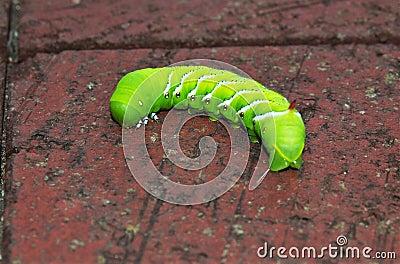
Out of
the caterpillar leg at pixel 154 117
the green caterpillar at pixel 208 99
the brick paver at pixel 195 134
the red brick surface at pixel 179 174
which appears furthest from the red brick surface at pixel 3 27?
the caterpillar leg at pixel 154 117

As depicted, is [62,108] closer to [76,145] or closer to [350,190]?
[76,145]

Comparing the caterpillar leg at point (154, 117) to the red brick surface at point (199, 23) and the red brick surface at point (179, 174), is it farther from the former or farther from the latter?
the red brick surface at point (199, 23)

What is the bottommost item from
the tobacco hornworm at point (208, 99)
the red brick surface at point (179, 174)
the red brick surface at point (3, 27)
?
the red brick surface at point (179, 174)

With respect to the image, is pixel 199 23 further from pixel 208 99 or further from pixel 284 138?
pixel 284 138

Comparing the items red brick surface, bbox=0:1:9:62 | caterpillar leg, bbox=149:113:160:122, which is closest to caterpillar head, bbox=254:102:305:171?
caterpillar leg, bbox=149:113:160:122

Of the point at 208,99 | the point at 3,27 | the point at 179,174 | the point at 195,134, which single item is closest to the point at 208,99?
the point at 208,99

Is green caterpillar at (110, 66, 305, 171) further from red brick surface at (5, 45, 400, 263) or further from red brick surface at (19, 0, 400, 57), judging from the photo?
red brick surface at (19, 0, 400, 57)
